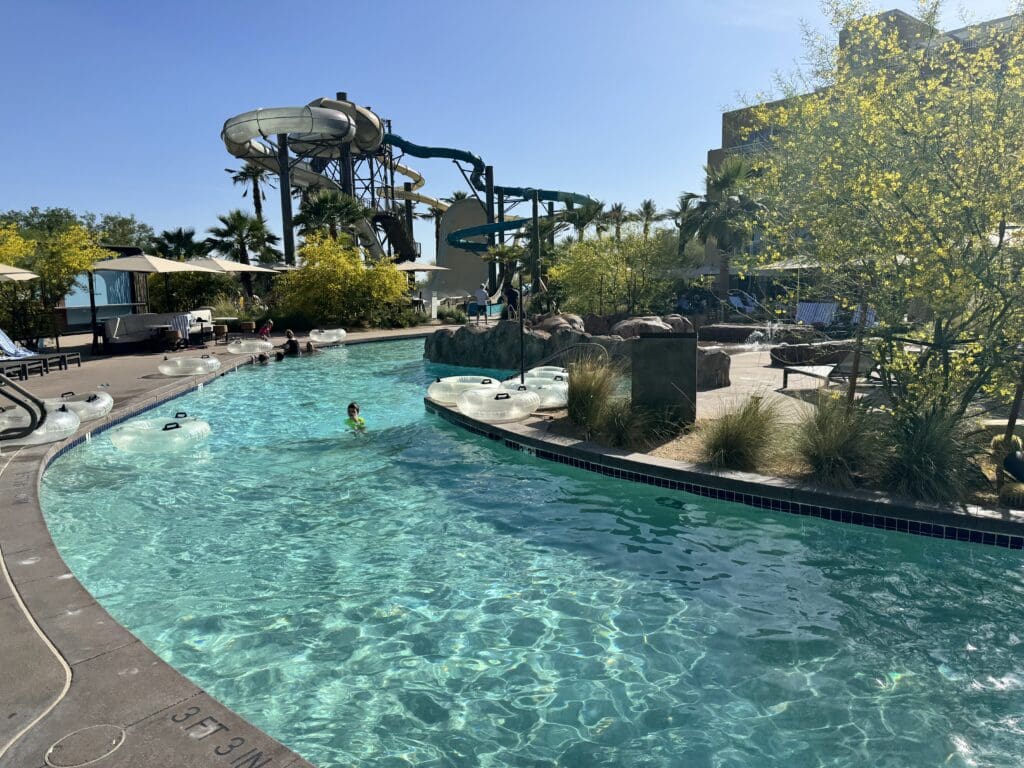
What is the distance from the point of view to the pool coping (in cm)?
510

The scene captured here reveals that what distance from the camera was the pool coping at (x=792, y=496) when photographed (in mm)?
5102

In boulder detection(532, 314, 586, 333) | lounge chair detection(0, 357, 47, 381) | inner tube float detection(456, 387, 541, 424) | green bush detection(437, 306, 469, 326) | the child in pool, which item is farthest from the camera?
green bush detection(437, 306, 469, 326)

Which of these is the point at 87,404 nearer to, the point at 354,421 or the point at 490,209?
the point at 354,421

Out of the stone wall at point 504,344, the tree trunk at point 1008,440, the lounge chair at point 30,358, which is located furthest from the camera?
the stone wall at point 504,344

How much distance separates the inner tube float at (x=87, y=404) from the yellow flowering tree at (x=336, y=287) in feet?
48.6

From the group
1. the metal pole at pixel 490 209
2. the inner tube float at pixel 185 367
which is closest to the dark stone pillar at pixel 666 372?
the inner tube float at pixel 185 367

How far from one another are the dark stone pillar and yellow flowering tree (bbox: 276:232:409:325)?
1849 cm

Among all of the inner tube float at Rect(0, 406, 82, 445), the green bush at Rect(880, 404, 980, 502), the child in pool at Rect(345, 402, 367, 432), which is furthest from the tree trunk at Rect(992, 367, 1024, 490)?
the inner tube float at Rect(0, 406, 82, 445)

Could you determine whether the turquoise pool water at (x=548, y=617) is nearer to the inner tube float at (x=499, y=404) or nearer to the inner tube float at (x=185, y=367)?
the inner tube float at (x=499, y=404)

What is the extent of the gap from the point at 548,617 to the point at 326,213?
28.2m

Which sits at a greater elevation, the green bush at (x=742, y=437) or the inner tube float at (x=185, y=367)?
the inner tube float at (x=185, y=367)

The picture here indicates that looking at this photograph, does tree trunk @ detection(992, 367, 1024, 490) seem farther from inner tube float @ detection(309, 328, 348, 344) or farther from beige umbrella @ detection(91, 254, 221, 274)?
inner tube float @ detection(309, 328, 348, 344)

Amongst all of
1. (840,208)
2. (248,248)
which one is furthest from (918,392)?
(248,248)

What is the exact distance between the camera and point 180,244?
2791 cm
